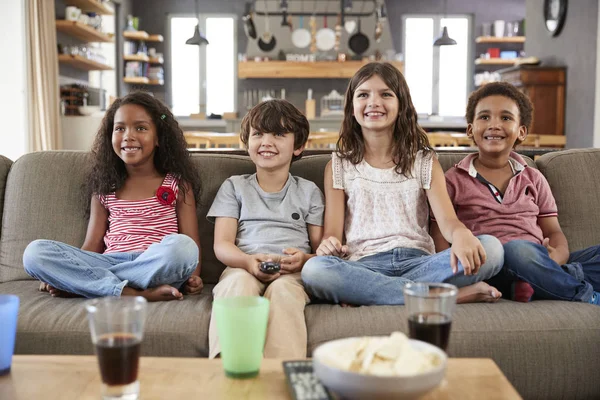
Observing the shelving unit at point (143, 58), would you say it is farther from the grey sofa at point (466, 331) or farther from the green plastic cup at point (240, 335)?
the green plastic cup at point (240, 335)

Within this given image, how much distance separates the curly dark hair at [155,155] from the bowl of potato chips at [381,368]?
1.25 m

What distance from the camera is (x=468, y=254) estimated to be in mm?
1607

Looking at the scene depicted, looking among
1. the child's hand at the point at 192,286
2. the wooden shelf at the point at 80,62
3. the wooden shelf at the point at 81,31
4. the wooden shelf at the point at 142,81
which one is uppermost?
the wooden shelf at the point at 81,31

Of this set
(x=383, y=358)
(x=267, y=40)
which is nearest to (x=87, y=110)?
(x=267, y=40)

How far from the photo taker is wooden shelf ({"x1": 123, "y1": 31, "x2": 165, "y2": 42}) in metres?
8.58

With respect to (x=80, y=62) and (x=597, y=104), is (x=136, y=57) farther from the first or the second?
(x=597, y=104)

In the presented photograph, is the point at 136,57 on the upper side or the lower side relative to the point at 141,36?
lower

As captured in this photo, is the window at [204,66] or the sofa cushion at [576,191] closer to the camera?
the sofa cushion at [576,191]

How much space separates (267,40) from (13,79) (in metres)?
3.94

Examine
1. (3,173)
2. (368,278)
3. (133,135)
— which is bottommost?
(368,278)

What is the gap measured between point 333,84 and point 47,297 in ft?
25.0

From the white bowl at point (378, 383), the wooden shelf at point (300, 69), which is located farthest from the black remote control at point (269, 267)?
the wooden shelf at point (300, 69)

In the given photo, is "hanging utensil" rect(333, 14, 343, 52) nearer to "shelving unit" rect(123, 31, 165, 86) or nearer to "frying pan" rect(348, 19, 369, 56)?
"frying pan" rect(348, 19, 369, 56)

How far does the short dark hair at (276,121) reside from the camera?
194 centimetres
